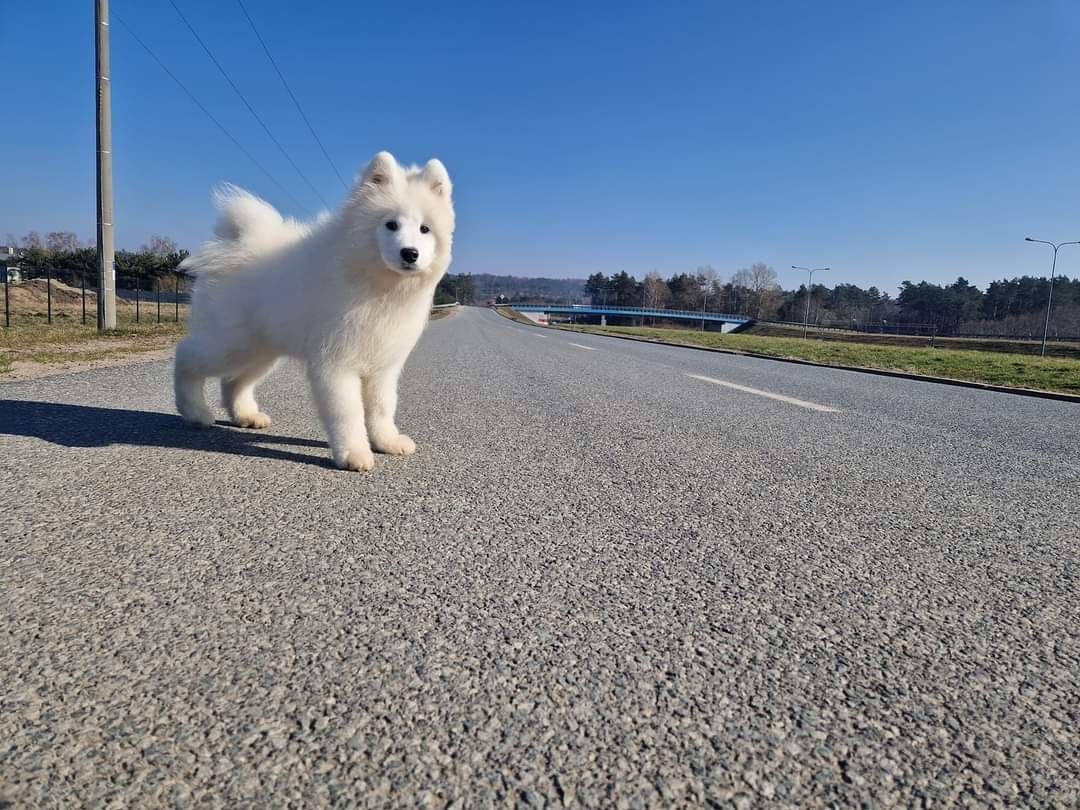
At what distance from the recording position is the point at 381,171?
11.2 feet

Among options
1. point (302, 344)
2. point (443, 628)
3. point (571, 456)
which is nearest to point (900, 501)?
point (571, 456)

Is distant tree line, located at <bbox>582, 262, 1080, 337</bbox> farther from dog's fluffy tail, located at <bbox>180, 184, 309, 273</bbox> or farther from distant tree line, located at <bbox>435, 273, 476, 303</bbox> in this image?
dog's fluffy tail, located at <bbox>180, 184, 309, 273</bbox>

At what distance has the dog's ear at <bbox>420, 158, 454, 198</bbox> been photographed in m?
3.58

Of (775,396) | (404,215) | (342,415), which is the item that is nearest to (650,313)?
(775,396)

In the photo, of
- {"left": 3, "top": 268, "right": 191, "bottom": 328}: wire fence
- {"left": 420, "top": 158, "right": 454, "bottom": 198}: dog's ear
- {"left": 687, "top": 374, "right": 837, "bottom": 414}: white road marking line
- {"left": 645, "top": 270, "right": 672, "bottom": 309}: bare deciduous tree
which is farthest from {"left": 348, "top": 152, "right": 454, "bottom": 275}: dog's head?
→ {"left": 645, "top": 270, "right": 672, "bottom": 309}: bare deciduous tree

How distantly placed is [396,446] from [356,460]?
17.9 inches

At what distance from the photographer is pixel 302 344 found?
133 inches

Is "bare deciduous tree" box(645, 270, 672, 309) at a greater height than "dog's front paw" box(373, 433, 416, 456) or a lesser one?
greater

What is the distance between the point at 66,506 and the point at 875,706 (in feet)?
9.31

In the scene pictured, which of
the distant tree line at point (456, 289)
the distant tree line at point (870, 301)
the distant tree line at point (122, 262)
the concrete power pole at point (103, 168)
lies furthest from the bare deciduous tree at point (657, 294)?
the concrete power pole at point (103, 168)

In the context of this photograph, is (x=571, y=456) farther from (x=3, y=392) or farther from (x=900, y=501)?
(x=3, y=392)

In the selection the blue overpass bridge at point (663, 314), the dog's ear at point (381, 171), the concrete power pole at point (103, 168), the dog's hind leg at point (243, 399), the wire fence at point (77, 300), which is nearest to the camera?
the dog's ear at point (381, 171)

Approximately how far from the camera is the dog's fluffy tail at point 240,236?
12.8 feet

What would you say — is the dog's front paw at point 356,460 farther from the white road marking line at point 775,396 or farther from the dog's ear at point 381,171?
the white road marking line at point 775,396
